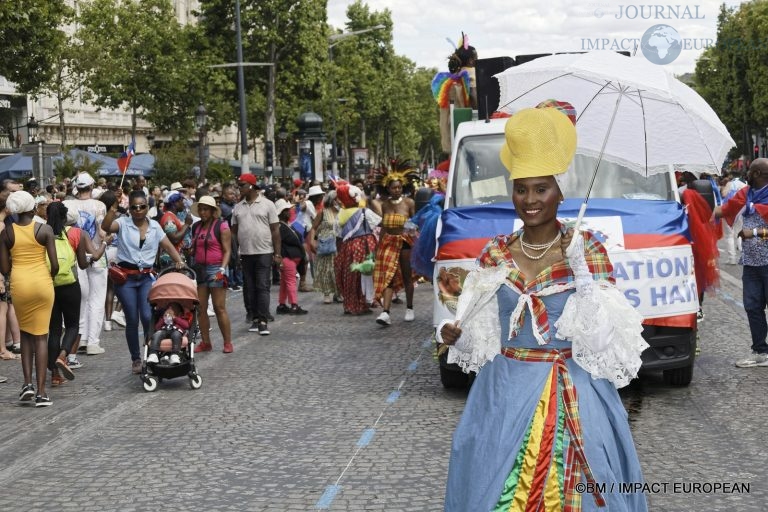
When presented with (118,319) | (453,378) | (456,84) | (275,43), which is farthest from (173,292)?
(275,43)

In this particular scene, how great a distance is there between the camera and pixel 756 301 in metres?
11.1

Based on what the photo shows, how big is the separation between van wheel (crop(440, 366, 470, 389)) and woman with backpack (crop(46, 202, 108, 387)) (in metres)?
3.50

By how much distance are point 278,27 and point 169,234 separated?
40.9m

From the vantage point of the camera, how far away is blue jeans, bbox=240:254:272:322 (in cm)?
1499

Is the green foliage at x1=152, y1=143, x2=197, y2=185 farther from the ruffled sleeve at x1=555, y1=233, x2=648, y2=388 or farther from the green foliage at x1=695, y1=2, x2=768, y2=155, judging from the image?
the ruffled sleeve at x1=555, y1=233, x2=648, y2=388

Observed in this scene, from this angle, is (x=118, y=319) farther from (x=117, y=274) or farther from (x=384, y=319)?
(x=117, y=274)

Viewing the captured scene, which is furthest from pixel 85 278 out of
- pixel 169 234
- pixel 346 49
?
pixel 346 49

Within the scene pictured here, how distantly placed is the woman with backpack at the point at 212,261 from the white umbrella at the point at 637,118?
656cm

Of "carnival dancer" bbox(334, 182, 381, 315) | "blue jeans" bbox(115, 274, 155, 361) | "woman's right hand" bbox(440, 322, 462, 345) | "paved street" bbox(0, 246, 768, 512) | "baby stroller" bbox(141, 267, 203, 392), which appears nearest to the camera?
"woman's right hand" bbox(440, 322, 462, 345)

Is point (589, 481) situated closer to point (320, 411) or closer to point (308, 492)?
point (308, 492)

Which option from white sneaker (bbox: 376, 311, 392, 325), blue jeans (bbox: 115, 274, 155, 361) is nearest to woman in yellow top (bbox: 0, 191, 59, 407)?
blue jeans (bbox: 115, 274, 155, 361)

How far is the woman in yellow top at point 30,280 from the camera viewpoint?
34.0ft

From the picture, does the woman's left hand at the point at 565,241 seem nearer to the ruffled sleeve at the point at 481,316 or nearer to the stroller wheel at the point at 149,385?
the ruffled sleeve at the point at 481,316

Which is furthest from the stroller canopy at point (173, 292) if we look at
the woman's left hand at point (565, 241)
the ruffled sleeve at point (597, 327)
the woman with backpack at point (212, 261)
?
the ruffled sleeve at point (597, 327)
